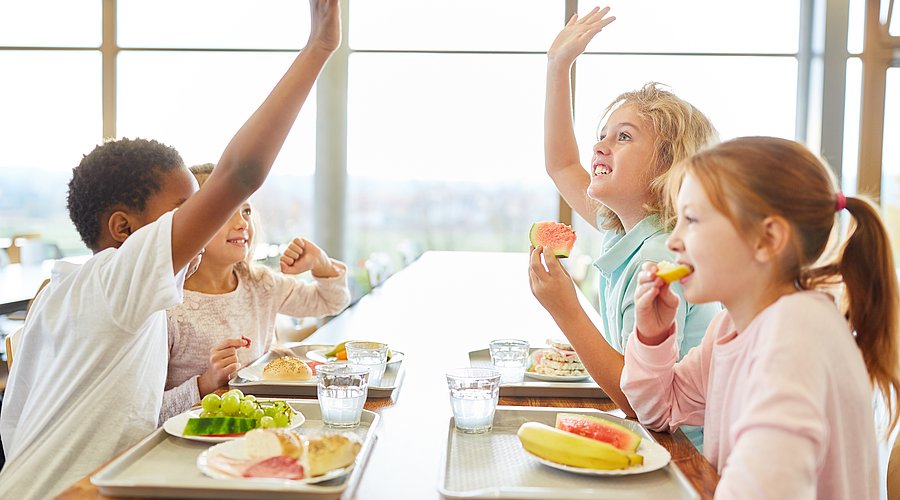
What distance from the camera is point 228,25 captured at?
677 centimetres

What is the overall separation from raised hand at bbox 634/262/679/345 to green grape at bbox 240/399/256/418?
0.72 m

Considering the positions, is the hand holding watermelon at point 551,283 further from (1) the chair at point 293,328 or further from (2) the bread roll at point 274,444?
(1) the chair at point 293,328

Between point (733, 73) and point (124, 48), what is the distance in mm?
5022

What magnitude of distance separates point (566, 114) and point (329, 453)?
170cm

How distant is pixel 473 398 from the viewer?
1.44 m

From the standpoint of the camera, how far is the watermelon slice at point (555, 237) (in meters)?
2.01

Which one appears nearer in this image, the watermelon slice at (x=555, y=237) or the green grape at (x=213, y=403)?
the green grape at (x=213, y=403)

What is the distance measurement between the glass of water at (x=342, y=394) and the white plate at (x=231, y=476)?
0.21 m

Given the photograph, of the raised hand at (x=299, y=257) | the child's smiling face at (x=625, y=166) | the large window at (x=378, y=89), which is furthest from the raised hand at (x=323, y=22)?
the large window at (x=378, y=89)

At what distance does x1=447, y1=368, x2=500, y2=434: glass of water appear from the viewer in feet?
4.71

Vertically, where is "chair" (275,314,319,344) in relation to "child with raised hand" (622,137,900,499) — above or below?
below

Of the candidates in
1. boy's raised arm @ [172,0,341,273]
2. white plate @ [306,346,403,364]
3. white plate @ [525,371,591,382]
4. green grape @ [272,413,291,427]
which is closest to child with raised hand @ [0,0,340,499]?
boy's raised arm @ [172,0,341,273]

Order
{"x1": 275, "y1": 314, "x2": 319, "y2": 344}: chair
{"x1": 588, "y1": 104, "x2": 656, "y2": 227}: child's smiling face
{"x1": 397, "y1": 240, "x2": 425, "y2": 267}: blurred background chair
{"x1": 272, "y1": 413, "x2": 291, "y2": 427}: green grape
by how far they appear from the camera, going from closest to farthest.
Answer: {"x1": 272, "y1": 413, "x2": 291, "y2": 427}: green grape → {"x1": 588, "y1": 104, "x2": 656, "y2": 227}: child's smiling face → {"x1": 275, "y1": 314, "x2": 319, "y2": 344}: chair → {"x1": 397, "y1": 240, "x2": 425, "y2": 267}: blurred background chair

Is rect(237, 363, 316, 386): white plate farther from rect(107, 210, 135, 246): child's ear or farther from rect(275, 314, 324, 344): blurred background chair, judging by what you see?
rect(275, 314, 324, 344): blurred background chair
